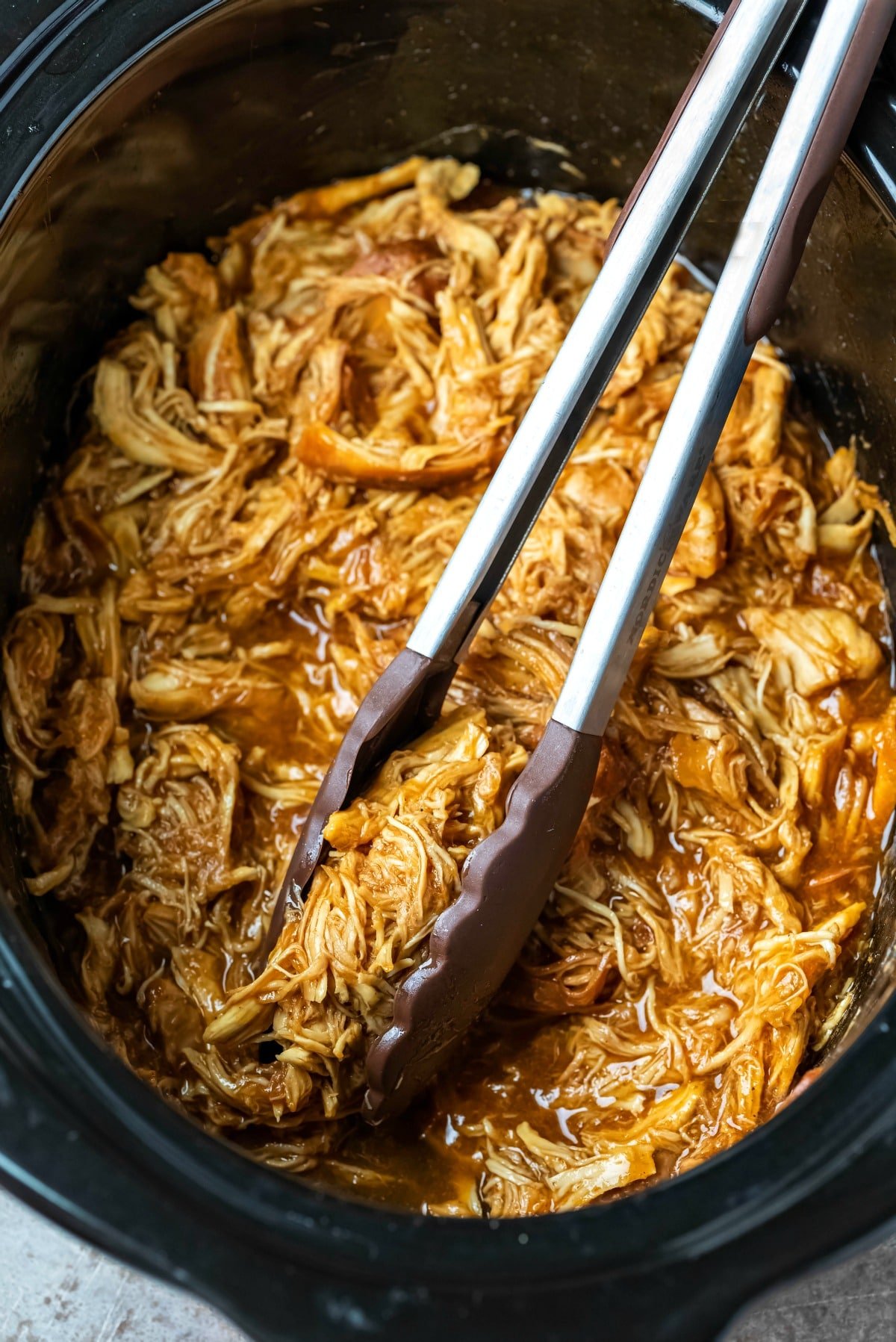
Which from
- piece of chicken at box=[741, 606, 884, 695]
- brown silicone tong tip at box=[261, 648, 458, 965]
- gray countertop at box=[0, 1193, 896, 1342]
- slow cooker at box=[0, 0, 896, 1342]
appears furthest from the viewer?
piece of chicken at box=[741, 606, 884, 695]

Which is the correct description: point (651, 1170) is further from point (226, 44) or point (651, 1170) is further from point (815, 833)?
point (226, 44)

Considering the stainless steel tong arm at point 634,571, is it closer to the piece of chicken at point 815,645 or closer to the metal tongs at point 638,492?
the metal tongs at point 638,492

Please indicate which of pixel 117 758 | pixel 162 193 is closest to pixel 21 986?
pixel 117 758

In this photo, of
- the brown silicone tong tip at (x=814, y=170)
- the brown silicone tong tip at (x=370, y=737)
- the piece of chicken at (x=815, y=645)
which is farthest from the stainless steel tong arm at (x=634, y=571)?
the piece of chicken at (x=815, y=645)

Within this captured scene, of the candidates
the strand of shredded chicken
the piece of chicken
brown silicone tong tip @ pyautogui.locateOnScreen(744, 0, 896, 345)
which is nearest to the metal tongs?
brown silicone tong tip @ pyautogui.locateOnScreen(744, 0, 896, 345)

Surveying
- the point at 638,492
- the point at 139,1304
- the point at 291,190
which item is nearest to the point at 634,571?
the point at 638,492

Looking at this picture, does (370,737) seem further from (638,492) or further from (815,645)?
(815,645)

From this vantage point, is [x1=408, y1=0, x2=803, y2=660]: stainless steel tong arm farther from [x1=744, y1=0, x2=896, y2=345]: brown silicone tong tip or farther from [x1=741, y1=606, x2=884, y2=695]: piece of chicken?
[x1=741, y1=606, x2=884, y2=695]: piece of chicken
